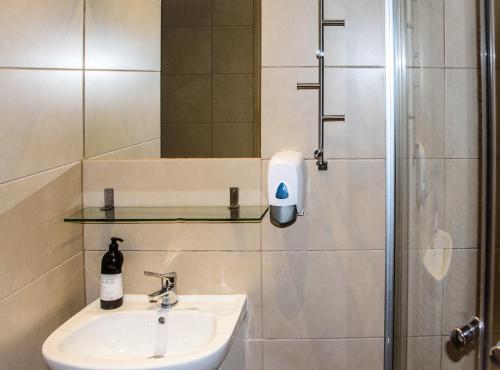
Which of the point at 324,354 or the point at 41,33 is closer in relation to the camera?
the point at 41,33

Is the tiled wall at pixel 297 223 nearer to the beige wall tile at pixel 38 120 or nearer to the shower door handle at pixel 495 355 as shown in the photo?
the beige wall tile at pixel 38 120

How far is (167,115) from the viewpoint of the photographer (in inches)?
67.4

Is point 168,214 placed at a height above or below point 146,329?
above

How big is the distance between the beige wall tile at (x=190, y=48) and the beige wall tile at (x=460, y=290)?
0.98 metres

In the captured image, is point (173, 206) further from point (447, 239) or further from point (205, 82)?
point (447, 239)

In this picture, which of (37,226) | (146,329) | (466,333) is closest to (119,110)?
(37,226)

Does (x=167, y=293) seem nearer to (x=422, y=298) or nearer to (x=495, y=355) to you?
(x=422, y=298)

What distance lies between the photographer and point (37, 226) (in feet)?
4.68

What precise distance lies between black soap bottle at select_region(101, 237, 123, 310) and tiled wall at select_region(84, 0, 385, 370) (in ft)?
0.32

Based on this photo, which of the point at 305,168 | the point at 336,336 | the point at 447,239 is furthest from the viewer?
the point at 336,336

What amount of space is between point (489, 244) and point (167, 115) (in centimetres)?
109

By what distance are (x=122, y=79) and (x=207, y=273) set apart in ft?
2.29

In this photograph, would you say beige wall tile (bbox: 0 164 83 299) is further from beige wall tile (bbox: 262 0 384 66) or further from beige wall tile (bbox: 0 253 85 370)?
beige wall tile (bbox: 262 0 384 66)

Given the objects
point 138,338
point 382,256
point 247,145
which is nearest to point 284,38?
point 247,145
